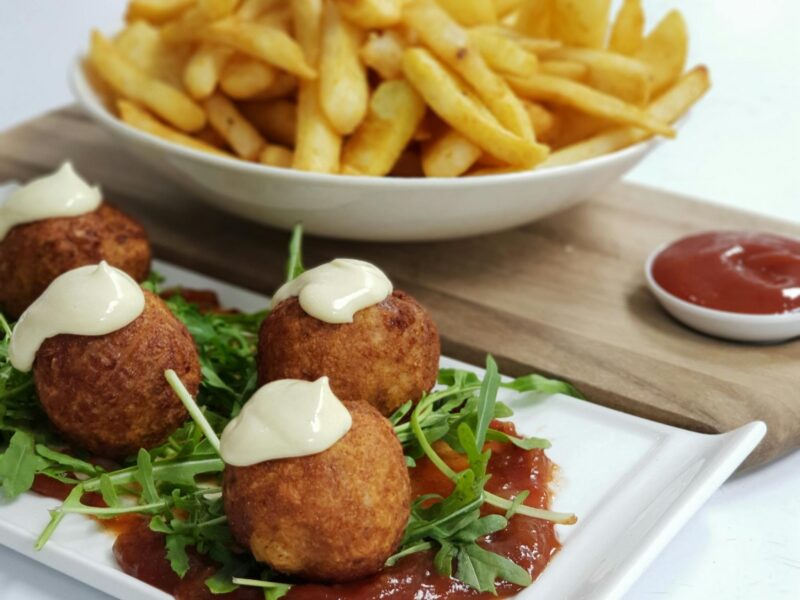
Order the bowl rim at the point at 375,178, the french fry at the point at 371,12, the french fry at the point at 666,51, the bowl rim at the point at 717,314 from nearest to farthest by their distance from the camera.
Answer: the bowl rim at the point at 717,314 → the bowl rim at the point at 375,178 → the french fry at the point at 371,12 → the french fry at the point at 666,51

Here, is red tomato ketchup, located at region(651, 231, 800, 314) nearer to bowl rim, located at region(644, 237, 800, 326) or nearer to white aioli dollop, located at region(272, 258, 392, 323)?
bowl rim, located at region(644, 237, 800, 326)

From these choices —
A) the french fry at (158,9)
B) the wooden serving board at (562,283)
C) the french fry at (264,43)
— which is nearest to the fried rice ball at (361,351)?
the wooden serving board at (562,283)

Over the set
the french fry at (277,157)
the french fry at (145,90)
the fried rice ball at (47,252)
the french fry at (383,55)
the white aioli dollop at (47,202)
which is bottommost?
the fried rice ball at (47,252)

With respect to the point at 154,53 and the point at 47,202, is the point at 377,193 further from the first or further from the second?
the point at 154,53

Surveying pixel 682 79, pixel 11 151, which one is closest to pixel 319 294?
pixel 682 79

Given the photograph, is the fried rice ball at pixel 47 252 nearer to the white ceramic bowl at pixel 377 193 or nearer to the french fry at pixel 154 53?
the white ceramic bowl at pixel 377 193

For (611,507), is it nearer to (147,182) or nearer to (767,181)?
(147,182)

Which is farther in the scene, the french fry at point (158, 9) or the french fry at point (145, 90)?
the french fry at point (158, 9)

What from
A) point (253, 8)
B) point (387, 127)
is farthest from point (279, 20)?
point (387, 127)

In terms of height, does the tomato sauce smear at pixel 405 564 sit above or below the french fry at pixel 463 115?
below
